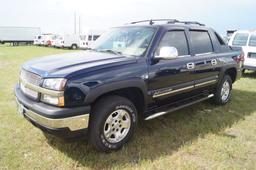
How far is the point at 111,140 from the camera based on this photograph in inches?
142

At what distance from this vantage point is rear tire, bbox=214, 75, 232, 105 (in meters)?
5.70

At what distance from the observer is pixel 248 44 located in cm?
977

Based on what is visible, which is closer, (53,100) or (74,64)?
(53,100)

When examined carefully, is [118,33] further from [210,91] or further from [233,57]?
[233,57]

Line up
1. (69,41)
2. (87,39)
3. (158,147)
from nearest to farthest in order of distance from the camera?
(158,147) < (87,39) < (69,41)

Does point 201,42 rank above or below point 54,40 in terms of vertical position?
above

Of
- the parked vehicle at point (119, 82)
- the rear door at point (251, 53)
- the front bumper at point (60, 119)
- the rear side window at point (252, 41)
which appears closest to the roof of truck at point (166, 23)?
the parked vehicle at point (119, 82)

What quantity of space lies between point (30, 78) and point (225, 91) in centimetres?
433

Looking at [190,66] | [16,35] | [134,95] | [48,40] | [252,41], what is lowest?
[48,40]

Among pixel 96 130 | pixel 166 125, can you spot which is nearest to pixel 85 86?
pixel 96 130

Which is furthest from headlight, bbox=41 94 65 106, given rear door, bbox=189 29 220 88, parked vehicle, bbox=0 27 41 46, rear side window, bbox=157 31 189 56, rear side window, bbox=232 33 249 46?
parked vehicle, bbox=0 27 41 46

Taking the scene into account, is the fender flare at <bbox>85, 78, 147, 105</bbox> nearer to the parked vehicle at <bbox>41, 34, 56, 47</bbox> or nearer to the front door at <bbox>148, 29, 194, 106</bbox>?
the front door at <bbox>148, 29, 194, 106</bbox>

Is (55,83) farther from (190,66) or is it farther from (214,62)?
(214,62)

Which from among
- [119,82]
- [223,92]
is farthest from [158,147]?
[223,92]
